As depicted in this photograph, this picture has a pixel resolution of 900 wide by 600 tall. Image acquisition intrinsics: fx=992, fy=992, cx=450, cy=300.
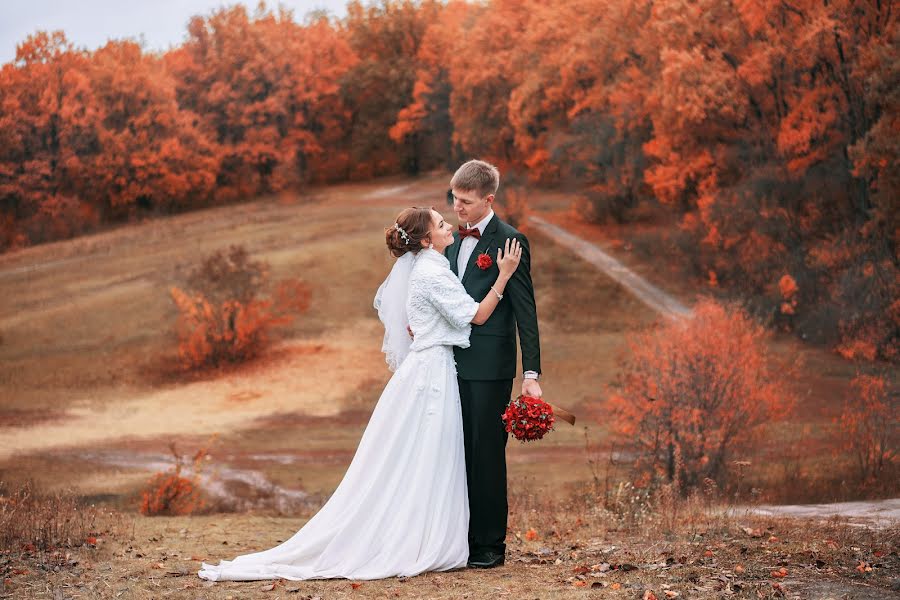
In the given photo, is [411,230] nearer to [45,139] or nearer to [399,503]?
[399,503]

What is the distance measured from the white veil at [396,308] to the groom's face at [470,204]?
1.58 ft

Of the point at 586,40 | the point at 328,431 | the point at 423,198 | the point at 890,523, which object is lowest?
the point at 328,431

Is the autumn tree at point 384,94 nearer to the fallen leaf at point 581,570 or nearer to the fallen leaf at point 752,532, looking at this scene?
the fallen leaf at point 752,532

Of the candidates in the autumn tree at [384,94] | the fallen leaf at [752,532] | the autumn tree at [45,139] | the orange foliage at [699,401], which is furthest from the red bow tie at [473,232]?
the autumn tree at [384,94]

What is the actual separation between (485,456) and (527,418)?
47 cm

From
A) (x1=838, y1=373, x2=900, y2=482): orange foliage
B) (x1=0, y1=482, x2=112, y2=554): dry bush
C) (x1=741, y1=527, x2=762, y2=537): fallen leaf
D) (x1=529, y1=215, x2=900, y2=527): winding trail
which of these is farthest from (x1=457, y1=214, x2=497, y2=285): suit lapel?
(x1=838, y1=373, x2=900, y2=482): orange foliage

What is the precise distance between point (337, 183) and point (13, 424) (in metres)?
32.5

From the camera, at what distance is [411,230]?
20.7ft

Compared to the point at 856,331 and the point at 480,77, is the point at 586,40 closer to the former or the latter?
the point at 480,77

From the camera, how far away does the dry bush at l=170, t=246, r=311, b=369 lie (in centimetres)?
2752

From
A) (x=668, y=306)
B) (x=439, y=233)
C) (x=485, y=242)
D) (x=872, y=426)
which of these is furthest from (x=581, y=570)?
(x=668, y=306)

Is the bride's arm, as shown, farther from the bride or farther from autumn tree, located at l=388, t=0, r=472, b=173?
autumn tree, located at l=388, t=0, r=472, b=173

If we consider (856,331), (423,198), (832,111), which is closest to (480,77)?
(423,198)

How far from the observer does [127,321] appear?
2969 cm
